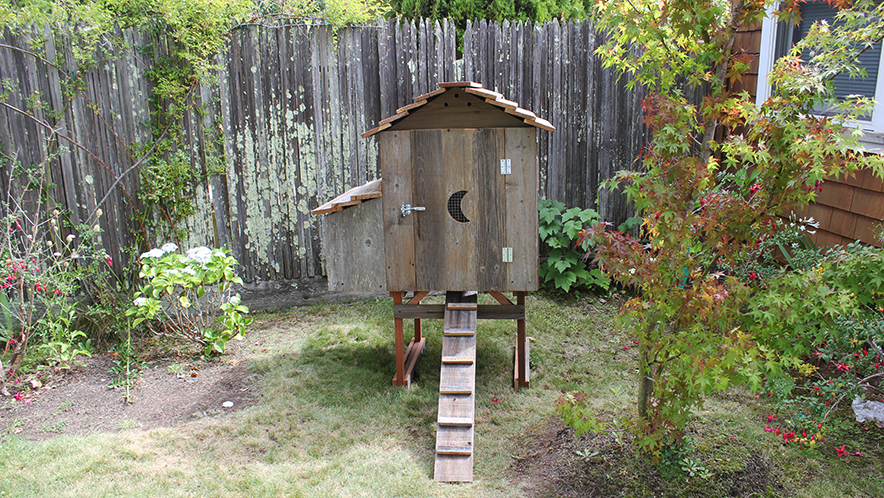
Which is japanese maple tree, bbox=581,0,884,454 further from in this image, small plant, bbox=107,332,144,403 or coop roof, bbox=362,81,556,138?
small plant, bbox=107,332,144,403

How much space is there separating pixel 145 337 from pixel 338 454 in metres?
2.54

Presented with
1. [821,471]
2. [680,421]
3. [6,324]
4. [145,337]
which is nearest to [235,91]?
[145,337]

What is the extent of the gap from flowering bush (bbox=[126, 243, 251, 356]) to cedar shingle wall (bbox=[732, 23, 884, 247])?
411cm

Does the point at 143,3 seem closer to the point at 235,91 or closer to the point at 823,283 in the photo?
the point at 235,91

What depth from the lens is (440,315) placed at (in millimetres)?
4605

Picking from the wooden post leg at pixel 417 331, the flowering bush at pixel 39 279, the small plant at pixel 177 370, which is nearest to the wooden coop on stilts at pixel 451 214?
the wooden post leg at pixel 417 331

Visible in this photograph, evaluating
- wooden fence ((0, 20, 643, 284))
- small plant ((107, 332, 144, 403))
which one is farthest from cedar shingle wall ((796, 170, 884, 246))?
small plant ((107, 332, 144, 403))

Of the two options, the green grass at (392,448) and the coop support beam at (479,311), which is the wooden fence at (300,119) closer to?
the green grass at (392,448)

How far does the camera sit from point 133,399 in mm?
4148

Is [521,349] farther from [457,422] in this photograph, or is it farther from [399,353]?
[457,422]

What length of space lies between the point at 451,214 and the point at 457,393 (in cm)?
125

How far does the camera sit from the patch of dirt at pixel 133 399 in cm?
381

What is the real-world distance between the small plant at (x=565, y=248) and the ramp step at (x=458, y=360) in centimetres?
226

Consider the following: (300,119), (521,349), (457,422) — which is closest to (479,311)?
(521,349)
